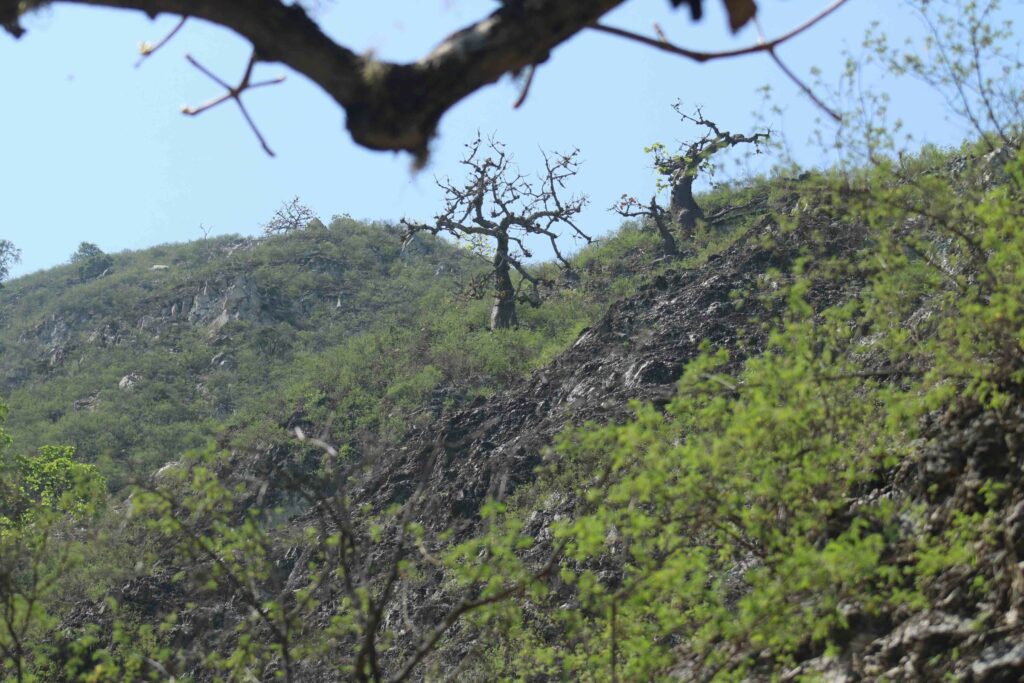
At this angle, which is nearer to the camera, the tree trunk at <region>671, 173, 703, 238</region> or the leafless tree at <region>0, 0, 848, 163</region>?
the leafless tree at <region>0, 0, 848, 163</region>

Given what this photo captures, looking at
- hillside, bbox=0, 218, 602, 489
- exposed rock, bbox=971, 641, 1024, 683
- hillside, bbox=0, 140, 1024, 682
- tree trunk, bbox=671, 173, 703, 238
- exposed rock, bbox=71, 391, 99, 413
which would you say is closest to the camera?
exposed rock, bbox=971, 641, 1024, 683

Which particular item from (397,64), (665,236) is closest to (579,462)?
(397,64)

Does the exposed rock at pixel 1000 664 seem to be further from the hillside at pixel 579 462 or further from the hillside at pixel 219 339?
the hillside at pixel 219 339

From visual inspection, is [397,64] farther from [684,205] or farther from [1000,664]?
[684,205]

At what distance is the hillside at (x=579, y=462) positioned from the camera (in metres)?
6.39

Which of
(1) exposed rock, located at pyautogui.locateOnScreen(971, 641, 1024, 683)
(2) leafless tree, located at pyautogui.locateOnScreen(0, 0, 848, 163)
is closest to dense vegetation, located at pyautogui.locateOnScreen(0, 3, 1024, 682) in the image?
(1) exposed rock, located at pyautogui.locateOnScreen(971, 641, 1024, 683)

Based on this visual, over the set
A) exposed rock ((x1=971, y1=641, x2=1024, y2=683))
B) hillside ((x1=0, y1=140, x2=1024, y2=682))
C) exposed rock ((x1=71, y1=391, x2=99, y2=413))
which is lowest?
exposed rock ((x1=971, y1=641, x2=1024, y2=683))

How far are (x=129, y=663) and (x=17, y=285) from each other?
4825 cm

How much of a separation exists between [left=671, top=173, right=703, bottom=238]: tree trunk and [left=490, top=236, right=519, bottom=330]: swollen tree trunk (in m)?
4.20

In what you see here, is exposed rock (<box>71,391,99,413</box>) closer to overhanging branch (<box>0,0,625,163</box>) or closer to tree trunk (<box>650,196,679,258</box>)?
tree trunk (<box>650,196,679,258</box>)

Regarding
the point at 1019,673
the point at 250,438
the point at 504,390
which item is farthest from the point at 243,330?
the point at 1019,673

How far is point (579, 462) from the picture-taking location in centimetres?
1392

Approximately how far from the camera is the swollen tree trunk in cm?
2517

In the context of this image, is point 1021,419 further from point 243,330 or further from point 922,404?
point 243,330
